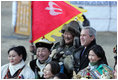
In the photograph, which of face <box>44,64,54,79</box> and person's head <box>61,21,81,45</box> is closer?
face <box>44,64,54,79</box>

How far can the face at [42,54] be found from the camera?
5105 millimetres

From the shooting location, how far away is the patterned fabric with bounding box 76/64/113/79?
4.17m

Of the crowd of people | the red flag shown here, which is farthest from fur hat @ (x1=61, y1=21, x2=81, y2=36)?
the red flag

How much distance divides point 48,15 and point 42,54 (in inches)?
37.6

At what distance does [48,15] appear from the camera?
227 inches

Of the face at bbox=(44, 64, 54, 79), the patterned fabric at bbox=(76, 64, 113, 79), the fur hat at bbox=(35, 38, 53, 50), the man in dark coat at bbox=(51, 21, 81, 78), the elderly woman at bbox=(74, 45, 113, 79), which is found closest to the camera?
the patterned fabric at bbox=(76, 64, 113, 79)

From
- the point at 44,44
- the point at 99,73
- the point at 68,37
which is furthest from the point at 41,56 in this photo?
the point at 99,73

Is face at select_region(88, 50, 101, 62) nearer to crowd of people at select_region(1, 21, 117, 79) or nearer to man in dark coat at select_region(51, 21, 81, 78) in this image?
crowd of people at select_region(1, 21, 117, 79)

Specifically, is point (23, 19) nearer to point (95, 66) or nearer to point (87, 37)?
point (87, 37)

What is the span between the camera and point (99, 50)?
4.36 meters

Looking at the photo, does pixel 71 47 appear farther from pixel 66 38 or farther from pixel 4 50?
pixel 4 50

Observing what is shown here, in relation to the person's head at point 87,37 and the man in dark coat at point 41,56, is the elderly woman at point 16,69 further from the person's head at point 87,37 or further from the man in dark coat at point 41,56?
the person's head at point 87,37

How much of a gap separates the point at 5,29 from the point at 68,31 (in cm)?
792

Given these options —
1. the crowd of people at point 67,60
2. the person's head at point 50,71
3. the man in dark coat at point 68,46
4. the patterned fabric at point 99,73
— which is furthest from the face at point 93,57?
the man in dark coat at point 68,46
